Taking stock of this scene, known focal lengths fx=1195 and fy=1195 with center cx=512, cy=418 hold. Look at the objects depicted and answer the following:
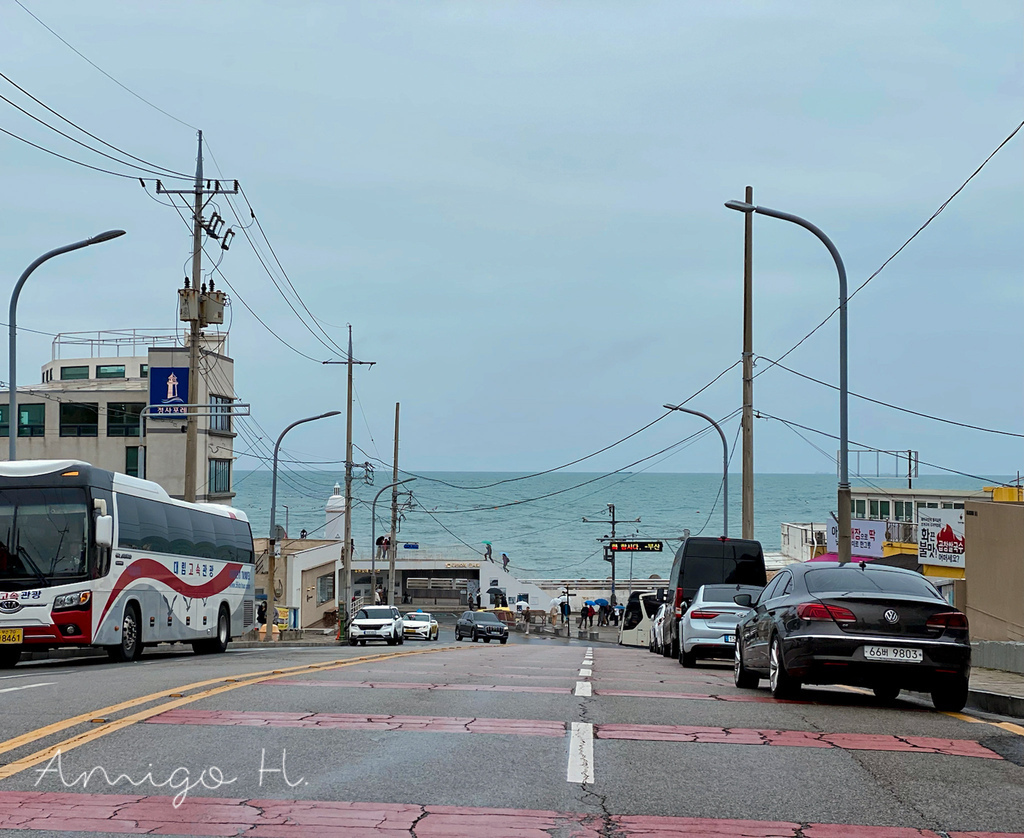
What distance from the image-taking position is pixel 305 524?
173m

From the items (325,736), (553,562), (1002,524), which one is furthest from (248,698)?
(553,562)

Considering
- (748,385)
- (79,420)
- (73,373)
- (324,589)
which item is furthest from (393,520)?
(748,385)

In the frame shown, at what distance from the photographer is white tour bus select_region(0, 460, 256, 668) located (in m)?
19.2

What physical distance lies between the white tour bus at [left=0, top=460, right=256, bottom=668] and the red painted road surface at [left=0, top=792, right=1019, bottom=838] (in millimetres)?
13462

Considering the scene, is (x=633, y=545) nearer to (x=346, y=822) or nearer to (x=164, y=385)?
(x=164, y=385)

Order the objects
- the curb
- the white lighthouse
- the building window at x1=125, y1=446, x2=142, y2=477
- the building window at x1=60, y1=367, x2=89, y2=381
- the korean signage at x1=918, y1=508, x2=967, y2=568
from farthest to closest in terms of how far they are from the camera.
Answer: the white lighthouse < the building window at x1=60, y1=367, x2=89, y2=381 < the building window at x1=125, y1=446, x2=142, y2=477 < the korean signage at x1=918, y1=508, x2=967, y2=568 < the curb

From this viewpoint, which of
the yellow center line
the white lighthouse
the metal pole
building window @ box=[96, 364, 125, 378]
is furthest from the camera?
the white lighthouse

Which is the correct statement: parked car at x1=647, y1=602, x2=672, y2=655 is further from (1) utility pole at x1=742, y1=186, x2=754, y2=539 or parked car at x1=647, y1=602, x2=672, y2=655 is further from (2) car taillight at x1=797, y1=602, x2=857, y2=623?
(2) car taillight at x1=797, y1=602, x2=857, y2=623

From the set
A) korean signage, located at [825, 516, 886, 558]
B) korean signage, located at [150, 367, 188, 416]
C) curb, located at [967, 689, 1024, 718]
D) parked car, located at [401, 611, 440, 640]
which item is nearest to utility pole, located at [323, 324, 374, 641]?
parked car, located at [401, 611, 440, 640]

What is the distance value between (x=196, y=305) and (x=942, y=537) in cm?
2483

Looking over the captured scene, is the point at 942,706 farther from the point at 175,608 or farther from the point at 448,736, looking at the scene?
the point at 175,608

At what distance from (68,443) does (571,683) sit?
54410mm

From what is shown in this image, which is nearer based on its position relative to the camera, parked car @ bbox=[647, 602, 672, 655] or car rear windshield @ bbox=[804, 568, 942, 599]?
car rear windshield @ bbox=[804, 568, 942, 599]

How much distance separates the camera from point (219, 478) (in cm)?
6475
